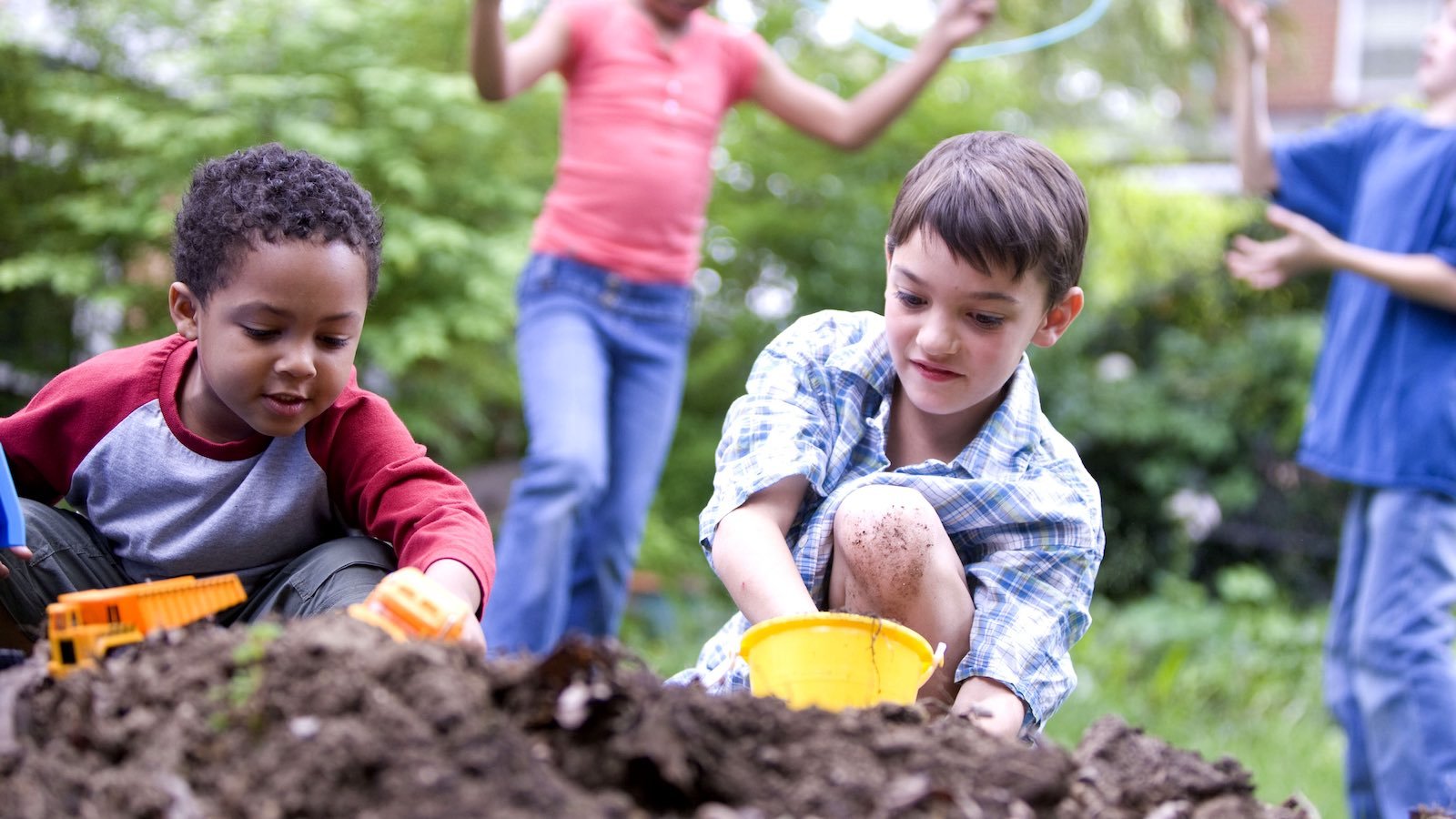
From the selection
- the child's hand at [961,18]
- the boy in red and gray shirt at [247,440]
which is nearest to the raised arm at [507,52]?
the child's hand at [961,18]

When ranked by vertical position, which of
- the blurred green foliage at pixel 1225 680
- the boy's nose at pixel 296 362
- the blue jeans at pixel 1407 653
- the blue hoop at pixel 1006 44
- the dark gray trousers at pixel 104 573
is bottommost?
the blurred green foliage at pixel 1225 680

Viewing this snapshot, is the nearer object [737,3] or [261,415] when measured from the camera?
[261,415]

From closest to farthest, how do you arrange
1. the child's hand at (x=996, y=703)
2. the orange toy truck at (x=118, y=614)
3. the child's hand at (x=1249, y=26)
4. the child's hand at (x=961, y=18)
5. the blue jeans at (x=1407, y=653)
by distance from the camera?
the orange toy truck at (x=118, y=614) → the child's hand at (x=996, y=703) → the blue jeans at (x=1407, y=653) → the child's hand at (x=961, y=18) → the child's hand at (x=1249, y=26)

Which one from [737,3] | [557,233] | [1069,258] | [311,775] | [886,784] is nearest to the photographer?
[311,775]

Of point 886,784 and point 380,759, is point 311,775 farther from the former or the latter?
point 886,784

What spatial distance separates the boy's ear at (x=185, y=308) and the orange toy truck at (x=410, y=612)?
863mm

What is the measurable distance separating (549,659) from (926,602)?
854 mm

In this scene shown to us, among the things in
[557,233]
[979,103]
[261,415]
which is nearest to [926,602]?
[261,415]

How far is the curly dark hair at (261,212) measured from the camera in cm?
212

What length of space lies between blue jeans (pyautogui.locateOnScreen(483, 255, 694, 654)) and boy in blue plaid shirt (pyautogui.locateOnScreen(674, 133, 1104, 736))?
41.7 inches

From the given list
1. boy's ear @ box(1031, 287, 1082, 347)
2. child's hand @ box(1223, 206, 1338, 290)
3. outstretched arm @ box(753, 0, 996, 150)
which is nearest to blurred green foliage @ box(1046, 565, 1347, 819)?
child's hand @ box(1223, 206, 1338, 290)

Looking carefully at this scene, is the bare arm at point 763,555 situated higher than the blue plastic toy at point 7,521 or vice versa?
the blue plastic toy at point 7,521

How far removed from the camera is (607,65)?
148 inches

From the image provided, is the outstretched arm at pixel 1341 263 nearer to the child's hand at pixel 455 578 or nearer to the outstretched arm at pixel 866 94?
the outstretched arm at pixel 866 94
